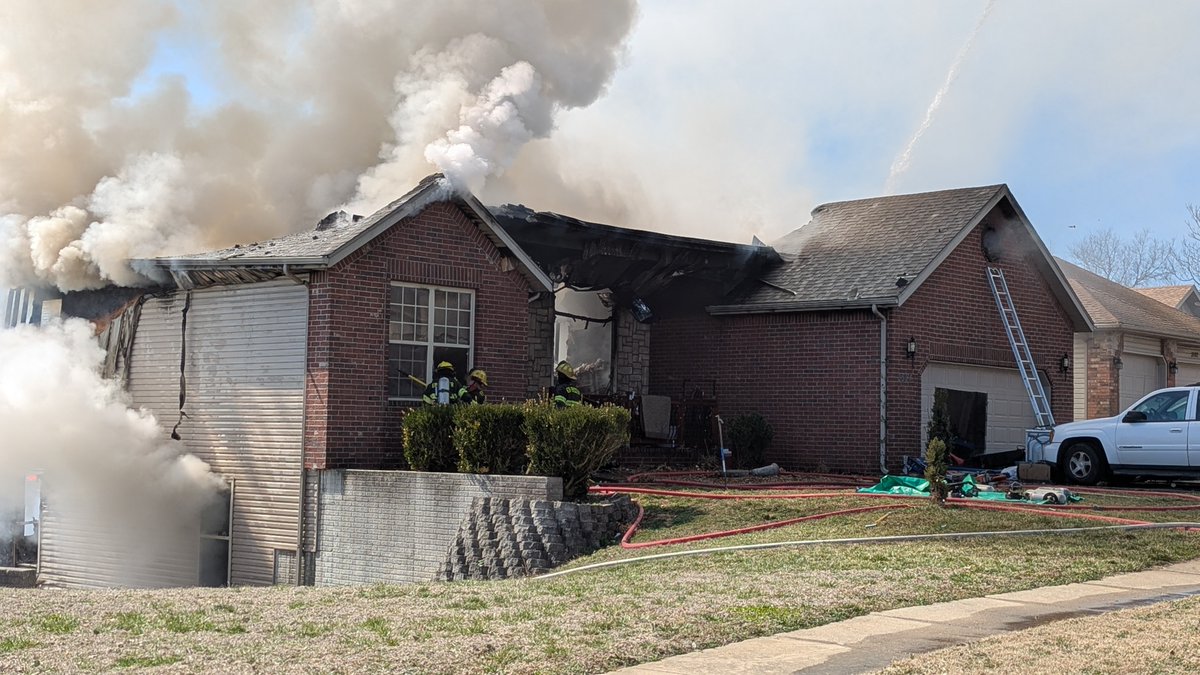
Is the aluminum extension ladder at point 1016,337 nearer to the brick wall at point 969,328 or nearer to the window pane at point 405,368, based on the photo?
the brick wall at point 969,328

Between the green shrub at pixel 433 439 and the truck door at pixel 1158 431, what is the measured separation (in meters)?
9.51

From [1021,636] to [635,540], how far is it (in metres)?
6.24

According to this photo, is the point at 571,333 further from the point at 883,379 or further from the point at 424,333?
the point at 424,333

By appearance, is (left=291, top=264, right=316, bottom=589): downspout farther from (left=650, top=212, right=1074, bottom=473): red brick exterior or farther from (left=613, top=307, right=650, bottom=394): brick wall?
(left=650, top=212, right=1074, bottom=473): red brick exterior

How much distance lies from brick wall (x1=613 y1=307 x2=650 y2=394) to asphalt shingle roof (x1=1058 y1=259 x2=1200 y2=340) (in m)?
11.1

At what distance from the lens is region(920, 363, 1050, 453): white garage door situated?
22.8 meters

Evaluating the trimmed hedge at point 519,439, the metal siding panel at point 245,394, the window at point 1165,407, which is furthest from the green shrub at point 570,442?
the window at point 1165,407

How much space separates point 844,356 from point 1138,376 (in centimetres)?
1336

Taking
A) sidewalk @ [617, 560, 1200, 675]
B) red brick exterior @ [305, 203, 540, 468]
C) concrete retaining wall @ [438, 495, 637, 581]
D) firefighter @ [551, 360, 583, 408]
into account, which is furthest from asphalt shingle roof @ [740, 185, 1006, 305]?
sidewalk @ [617, 560, 1200, 675]

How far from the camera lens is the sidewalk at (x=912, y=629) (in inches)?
302

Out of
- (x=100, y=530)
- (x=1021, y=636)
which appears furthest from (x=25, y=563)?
(x=1021, y=636)

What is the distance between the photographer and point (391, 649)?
8055mm

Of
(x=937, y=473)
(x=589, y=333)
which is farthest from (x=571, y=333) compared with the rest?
(x=937, y=473)

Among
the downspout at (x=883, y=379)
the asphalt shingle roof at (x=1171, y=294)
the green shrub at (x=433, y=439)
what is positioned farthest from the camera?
the asphalt shingle roof at (x=1171, y=294)
